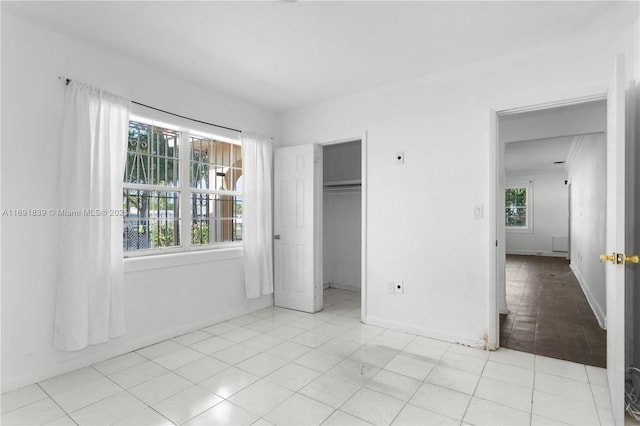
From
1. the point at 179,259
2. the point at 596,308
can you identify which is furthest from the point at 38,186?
the point at 596,308

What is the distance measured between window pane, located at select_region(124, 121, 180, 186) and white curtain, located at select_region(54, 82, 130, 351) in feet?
0.94

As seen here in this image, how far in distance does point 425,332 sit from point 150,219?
303cm

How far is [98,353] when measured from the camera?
9.12 ft

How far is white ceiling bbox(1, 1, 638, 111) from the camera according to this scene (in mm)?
2273

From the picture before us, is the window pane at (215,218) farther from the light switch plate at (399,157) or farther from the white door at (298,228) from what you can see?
the light switch plate at (399,157)

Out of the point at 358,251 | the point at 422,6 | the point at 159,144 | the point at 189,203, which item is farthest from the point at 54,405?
the point at 358,251

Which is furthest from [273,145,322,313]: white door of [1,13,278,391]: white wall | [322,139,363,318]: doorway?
[1,13,278,391]: white wall

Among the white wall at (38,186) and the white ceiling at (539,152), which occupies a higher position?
the white ceiling at (539,152)

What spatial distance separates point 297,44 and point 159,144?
1777 millimetres

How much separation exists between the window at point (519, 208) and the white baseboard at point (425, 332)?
376 inches

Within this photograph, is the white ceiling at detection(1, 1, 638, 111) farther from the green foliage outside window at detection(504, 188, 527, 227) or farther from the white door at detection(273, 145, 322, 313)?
the green foliage outside window at detection(504, 188, 527, 227)

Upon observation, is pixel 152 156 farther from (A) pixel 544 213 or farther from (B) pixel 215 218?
(A) pixel 544 213

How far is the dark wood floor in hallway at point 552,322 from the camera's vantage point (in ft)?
9.92

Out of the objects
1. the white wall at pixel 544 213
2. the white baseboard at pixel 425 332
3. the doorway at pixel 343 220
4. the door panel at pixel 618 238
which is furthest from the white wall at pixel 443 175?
the white wall at pixel 544 213
